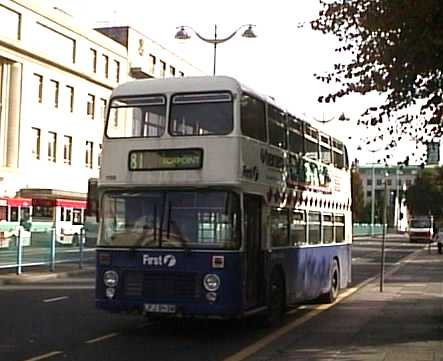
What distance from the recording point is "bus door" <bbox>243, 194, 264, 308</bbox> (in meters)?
12.9

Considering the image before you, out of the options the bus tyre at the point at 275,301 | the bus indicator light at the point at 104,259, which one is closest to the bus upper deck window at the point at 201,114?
the bus indicator light at the point at 104,259

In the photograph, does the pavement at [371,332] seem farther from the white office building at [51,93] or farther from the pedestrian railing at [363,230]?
the pedestrian railing at [363,230]

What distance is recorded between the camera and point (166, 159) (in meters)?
12.9

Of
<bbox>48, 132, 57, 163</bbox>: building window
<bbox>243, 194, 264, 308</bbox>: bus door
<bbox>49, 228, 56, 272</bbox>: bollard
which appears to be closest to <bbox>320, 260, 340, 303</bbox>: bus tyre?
→ <bbox>243, 194, 264, 308</bbox>: bus door

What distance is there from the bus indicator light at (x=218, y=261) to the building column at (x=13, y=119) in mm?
49613

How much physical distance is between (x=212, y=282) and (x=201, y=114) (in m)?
2.53

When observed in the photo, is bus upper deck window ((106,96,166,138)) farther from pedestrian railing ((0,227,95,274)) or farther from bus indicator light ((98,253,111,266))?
pedestrian railing ((0,227,95,274))

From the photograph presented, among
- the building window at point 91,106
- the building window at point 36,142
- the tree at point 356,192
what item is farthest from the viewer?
the building window at point 91,106

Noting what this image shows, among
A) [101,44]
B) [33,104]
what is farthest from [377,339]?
[101,44]

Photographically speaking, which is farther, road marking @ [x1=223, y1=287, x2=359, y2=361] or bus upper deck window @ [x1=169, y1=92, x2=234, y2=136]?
bus upper deck window @ [x1=169, y1=92, x2=234, y2=136]

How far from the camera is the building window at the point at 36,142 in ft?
205

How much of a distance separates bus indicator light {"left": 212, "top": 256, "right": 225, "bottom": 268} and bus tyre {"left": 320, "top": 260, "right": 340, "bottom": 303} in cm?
668

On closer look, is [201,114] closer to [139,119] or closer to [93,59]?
[139,119]

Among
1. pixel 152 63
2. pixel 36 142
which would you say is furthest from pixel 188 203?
pixel 152 63
